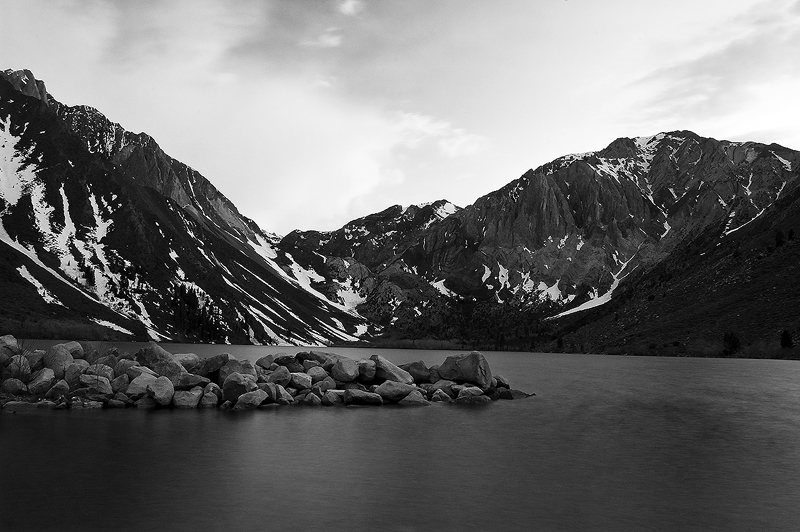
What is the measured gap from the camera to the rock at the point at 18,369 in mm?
53812

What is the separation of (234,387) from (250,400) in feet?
6.62

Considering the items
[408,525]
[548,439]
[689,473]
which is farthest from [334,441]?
[689,473]

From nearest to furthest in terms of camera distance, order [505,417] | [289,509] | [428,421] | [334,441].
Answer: [289,509]
[334,441]
[428,421]
[505,417]

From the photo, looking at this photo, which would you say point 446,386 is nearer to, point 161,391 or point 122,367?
point 161,391

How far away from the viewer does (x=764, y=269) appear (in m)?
174

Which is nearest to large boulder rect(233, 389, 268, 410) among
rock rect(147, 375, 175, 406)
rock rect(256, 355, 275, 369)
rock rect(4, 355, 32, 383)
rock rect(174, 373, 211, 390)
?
rock rect(174, 373, 211, 390)

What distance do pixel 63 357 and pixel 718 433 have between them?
57.0 m

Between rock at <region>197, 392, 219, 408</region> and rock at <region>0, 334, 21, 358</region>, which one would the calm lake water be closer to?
rock at <region>197, 392, 219, 408</region>

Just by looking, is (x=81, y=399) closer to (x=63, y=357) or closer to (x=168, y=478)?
(x=63, y=357)

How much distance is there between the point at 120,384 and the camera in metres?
53.4

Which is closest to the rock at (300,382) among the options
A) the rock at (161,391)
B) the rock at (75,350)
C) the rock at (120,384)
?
the rock at (161,391)

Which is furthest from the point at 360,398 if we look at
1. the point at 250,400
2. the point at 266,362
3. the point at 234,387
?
the point at 266,362

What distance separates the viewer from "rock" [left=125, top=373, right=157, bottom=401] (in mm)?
52312

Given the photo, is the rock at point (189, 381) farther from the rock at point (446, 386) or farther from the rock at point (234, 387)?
the rock at point (446, 386)
